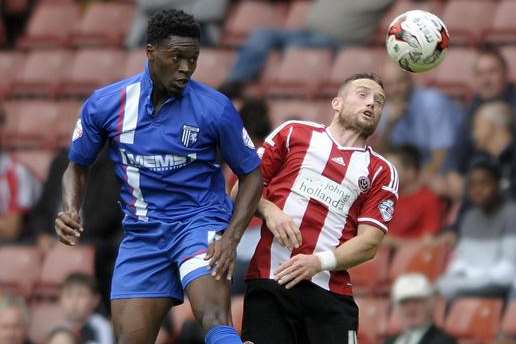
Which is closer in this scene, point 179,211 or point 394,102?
point 179,211

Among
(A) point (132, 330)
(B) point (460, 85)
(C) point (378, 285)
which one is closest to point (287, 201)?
(A) point (132, 330)

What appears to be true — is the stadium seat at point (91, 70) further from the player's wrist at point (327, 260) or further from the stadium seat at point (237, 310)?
the player's wrist at point (327, 260)

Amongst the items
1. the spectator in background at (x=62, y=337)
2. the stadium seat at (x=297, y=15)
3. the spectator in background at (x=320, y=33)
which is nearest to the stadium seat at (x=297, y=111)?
the spectator in background at (x=320, y=33)

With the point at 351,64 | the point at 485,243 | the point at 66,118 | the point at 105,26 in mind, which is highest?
the point at 351,64

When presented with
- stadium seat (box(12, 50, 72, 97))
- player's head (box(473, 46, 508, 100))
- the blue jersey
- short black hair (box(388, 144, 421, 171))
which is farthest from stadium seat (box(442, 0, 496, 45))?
the blue jersey

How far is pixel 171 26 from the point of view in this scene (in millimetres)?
7312

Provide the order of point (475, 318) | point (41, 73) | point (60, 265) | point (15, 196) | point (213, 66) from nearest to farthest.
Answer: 1. point (475, 318)
2. point (60, 265)
3. point (15, 196)
4. point (213, 66)
5. point (41, 73)

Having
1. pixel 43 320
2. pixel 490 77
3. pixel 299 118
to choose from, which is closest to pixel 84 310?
pixel 43 320

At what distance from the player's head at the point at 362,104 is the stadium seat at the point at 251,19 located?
6.23 meters

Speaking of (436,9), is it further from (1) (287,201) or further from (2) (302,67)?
(1) (287,201)

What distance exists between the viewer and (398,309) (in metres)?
10.6

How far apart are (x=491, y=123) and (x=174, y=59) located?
4.45 metres

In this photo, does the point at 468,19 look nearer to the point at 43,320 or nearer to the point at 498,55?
the point at 498,55

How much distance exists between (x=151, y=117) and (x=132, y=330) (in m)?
1.03
